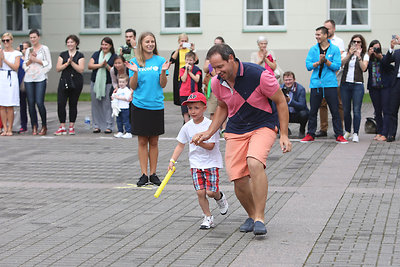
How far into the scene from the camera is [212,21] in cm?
3027

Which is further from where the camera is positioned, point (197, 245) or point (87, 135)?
point (87, 135)

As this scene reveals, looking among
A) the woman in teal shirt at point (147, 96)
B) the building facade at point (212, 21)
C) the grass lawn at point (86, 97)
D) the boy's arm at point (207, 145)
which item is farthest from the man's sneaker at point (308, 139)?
the building facade at point (212, 21)

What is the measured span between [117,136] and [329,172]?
6.02m

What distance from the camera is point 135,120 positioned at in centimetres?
1048

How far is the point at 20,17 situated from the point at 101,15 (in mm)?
3169

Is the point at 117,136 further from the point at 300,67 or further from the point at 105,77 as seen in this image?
Answer: the point at 300,67

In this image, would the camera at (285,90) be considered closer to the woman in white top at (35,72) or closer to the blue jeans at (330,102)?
the blue jeans at (330,102)

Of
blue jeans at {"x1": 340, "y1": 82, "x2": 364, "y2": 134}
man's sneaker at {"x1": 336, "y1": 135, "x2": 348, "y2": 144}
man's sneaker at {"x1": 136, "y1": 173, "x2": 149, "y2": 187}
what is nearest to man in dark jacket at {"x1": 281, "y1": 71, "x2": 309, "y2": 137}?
blue jeans at {"x1": 340, "y1": 82, "x2": 364, "y2": 134}

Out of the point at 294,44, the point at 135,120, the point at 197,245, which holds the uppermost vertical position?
the point at 294,44

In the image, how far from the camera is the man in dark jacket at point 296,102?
51.9 feet

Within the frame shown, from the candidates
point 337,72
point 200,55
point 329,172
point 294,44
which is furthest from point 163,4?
point 329,172

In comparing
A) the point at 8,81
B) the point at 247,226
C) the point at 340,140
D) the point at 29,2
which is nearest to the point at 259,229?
the point at 247,226

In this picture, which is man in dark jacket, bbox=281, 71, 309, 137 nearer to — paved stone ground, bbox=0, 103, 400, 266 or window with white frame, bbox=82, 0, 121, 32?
paved stone ground, bbox=0, 103, 400, 266

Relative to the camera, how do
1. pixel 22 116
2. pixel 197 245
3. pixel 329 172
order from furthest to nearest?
pixel 22 116 < pixel 329 172 < pixel 197 245
